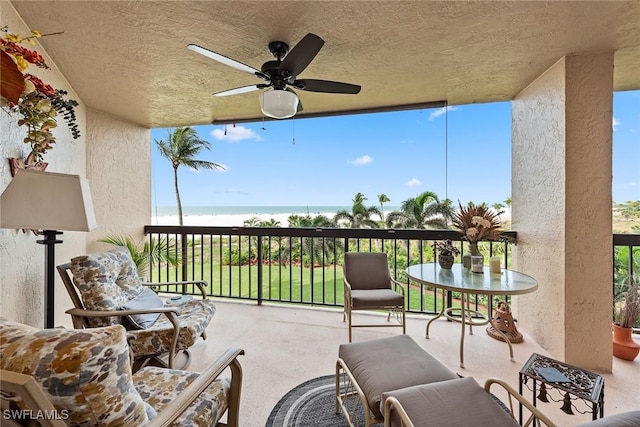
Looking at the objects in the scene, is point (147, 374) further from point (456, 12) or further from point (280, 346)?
point (456, 12)

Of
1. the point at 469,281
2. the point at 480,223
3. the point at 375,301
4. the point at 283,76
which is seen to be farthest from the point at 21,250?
the point at 480,223

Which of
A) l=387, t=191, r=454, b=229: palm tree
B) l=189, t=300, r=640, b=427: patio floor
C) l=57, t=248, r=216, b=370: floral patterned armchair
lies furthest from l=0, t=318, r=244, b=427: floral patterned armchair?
l=387, t=191, r=454, b=229: palm tree

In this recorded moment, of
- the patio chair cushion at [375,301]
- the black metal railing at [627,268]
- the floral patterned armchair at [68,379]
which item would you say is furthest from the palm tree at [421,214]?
the floral patterned armchair at [68,379]

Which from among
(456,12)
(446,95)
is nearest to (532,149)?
(446,95)

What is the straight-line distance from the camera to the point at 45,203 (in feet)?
5.24

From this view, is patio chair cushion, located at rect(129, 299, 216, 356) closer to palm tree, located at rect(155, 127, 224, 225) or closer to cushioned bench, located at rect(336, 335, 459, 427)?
cushioned bench, located at rect(336, 335, 459, 427)

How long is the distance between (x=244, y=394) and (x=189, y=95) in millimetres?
3000

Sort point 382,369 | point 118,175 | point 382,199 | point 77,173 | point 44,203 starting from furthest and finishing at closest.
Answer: point 382,199, point 118,175, point 77,173, point 44,203, point 382,369

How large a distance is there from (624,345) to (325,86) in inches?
128

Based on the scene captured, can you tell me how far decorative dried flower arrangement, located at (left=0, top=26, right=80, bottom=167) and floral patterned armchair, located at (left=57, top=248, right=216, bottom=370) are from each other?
0.88 m

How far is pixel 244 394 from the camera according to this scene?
193 cm

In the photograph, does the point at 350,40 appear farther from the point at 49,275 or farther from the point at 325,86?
the point at 49,275

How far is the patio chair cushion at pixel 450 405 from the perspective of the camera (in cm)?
106

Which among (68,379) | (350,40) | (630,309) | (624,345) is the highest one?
(350,40)
